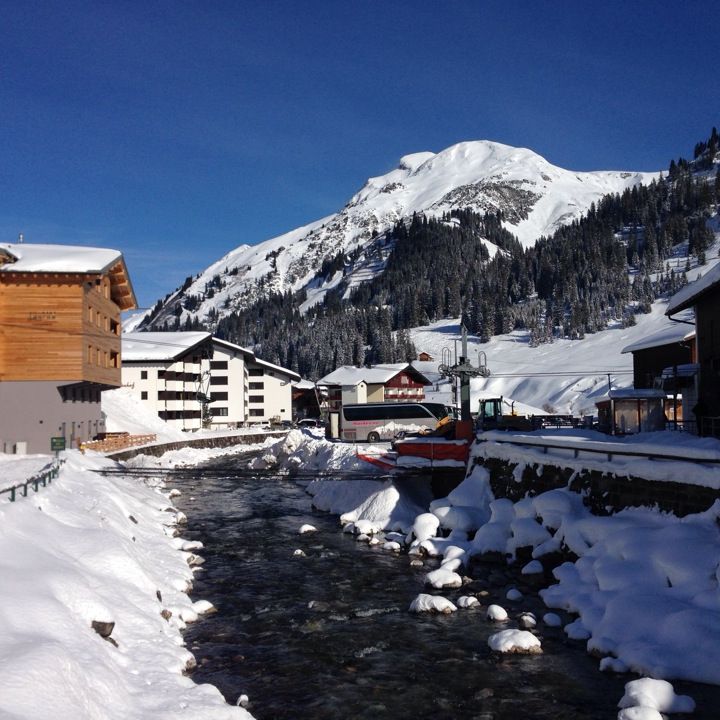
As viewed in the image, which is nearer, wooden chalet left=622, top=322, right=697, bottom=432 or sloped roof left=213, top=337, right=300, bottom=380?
wooden chalet left=622, top=322, right=697, bottom=432

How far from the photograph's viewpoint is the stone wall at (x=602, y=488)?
17.1 m

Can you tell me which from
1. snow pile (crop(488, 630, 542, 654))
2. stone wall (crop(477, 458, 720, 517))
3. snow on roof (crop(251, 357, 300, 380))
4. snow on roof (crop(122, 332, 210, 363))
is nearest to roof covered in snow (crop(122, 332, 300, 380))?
snow on roof (crop(122, 332, 210, 363))

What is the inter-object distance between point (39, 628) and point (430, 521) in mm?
17227

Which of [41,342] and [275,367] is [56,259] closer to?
[41,342]

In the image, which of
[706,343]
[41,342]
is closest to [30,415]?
[41,342]

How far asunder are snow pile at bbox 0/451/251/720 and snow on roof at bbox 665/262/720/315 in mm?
21532

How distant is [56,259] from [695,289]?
35.2 metres

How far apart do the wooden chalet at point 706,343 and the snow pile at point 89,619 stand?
21889 mm

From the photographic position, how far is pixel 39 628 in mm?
9969

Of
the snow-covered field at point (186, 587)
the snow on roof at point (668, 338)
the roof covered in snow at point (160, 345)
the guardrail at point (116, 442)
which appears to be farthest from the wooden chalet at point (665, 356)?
the roof covered in snow at point (160, 345)

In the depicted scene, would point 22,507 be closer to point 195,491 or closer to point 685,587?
point 685,587

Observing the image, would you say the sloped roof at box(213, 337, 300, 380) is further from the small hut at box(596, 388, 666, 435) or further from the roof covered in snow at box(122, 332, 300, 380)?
the small hut at box(596, 388, 666, 435)

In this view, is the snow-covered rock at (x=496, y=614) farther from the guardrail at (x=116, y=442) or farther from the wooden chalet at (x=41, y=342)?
the wooden chalet at (x=41, y=342)

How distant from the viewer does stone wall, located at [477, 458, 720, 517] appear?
17.1m
